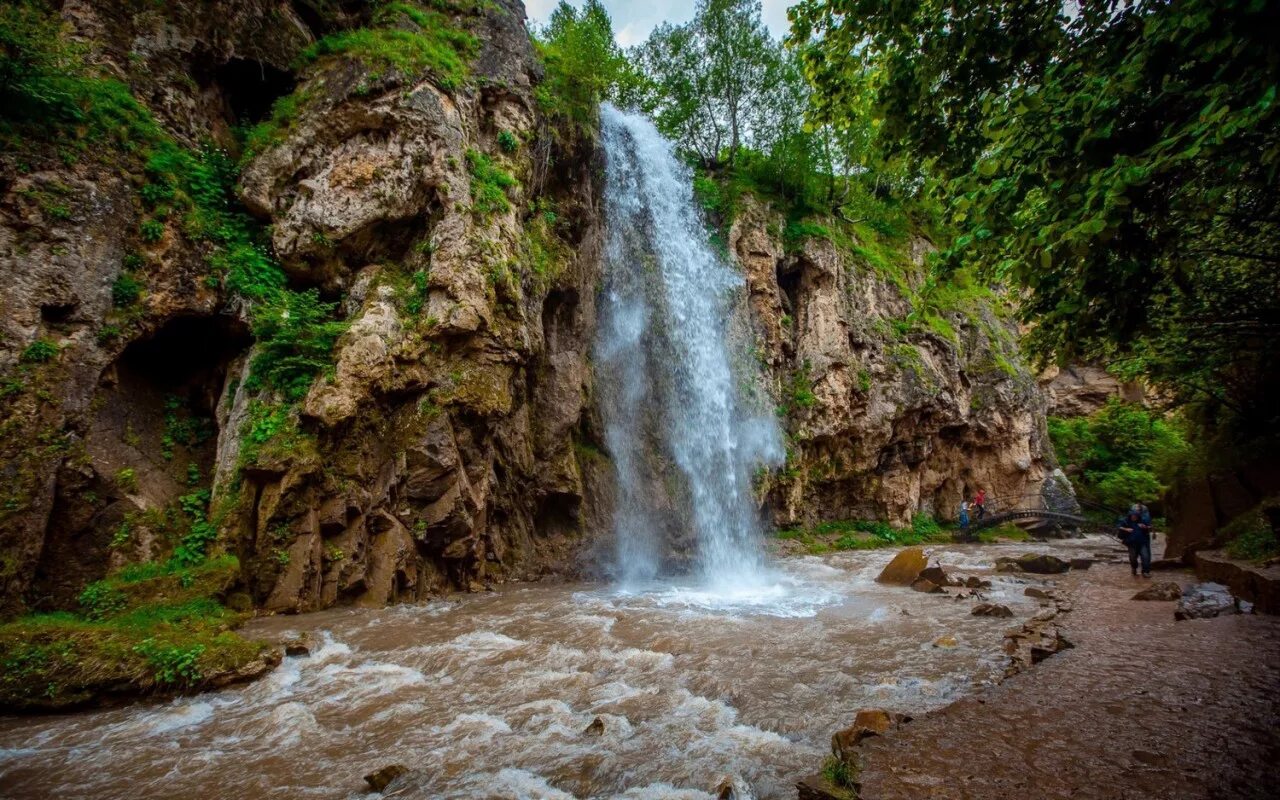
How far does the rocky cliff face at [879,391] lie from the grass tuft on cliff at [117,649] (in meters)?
16.6

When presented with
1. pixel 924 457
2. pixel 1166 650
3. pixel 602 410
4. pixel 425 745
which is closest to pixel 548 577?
pixel 602 410

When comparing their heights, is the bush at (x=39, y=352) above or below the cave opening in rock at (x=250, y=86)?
below

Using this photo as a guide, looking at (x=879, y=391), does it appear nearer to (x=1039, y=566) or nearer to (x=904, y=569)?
(x=1039, y=566)

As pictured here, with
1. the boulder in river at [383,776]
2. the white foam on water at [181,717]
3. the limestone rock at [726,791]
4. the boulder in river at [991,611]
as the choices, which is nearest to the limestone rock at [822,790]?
the limestone rock at [726,791]

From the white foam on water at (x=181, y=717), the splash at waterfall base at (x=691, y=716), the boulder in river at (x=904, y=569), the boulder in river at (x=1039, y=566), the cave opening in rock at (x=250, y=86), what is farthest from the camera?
the boulder in river at (x=1039, y=566)

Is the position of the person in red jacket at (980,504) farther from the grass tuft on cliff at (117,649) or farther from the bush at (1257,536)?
the grass tuft on cliff at (117,649)

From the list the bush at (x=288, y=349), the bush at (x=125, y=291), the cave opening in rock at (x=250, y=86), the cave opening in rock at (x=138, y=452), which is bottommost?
the cave opening in rock at (x=138, y=452)

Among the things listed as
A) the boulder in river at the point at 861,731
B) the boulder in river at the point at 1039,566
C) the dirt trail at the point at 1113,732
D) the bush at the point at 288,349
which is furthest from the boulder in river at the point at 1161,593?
the bush at the point at 288,349

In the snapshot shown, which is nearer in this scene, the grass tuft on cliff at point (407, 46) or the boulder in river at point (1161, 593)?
the boulder in river at point (1161, 593)

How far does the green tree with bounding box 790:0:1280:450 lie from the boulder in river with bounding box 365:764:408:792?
18.9 ft

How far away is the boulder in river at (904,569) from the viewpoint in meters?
12.3

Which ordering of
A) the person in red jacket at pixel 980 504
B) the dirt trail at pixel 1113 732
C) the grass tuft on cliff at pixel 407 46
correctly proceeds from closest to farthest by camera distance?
the dirt trail at pixel 1113 732 → the grass tuft on cliff at pixel 407 46 → the person in red jacket at pixel 980 504

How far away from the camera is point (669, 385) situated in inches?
680

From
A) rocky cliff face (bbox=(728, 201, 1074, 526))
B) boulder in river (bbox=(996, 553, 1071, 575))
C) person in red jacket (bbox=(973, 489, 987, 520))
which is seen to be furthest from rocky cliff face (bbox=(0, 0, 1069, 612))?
person in red jacket (bbox=(973, 489, 987, 520))
